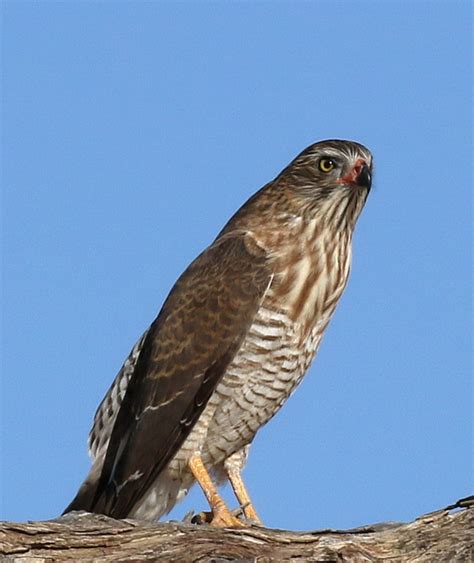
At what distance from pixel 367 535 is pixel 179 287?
2.61 m

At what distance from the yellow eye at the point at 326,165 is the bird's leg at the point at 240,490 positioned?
212 centimetres

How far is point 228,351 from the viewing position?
882 cm

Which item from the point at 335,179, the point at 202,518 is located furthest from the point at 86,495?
the point at 335,179

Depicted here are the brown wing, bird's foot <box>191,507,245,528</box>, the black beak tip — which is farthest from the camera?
the black beak tip

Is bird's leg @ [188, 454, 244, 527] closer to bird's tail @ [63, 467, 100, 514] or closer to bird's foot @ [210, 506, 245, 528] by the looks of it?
bird's foot @ [210, 506, 245, 528]

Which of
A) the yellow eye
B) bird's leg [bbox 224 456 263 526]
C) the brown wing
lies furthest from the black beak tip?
bird's leg [bbox 224 456 263 526]

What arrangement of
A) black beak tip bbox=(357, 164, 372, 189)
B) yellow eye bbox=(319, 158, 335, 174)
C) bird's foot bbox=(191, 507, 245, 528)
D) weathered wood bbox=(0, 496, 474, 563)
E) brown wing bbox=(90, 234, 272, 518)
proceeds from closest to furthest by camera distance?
weathered wood bbox=(0, 496, 474, 563) → bird's foot bbox=(191, 507, 245, 528) → brown wing bbox=(90, 234, 272, 518) → black beak tip bbox=(357, 164, 372, 189) → yellow eye bbox=(319, 158, 335, 174)

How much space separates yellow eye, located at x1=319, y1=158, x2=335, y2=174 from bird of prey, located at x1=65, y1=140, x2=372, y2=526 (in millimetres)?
16

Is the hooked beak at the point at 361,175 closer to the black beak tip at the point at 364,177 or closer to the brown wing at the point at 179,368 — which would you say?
the black beak tip at the point at 364,177

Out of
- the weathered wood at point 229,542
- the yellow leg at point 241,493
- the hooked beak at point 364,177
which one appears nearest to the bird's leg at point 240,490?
the yellow leg at point 241,493

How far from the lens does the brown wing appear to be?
883 cm

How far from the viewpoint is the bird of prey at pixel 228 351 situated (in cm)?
886

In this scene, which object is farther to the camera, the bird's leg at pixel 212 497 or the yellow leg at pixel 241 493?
the yellow leg at pixel 241 493

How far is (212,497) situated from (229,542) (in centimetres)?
151
